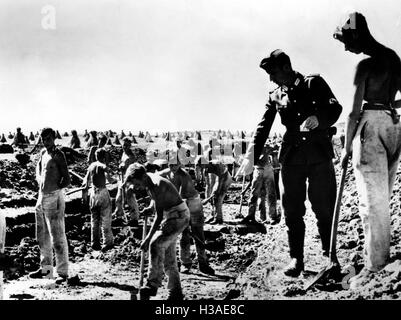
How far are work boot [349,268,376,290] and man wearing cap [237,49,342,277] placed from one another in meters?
0.82

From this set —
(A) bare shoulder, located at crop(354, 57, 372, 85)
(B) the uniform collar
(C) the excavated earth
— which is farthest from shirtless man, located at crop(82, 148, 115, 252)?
(A) bare shoulder, located at crop(354, 57, 372, 85)

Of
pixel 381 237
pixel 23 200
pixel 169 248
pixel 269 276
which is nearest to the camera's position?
Result: pixel 381 237

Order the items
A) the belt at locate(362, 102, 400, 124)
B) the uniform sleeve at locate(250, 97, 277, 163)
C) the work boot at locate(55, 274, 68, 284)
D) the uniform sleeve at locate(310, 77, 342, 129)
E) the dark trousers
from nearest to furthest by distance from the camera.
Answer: the belt at locate(362, 102, 400, 124)
the uniform sleeve at locate(310, 77, 342, 129)
the dark trousers
the uniform sleeve at locate(250, 97, 277, 163)
the work boot at locate(55, 274, 68, 284)

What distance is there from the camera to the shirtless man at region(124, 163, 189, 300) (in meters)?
5.98

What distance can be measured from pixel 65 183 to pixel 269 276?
364 centimetres

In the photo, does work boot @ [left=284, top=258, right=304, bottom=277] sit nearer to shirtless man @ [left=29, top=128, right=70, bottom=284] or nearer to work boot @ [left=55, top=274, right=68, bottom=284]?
shirtless man @ [left=29, top=128, right=70, bottom=284]

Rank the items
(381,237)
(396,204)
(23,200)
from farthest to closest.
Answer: (23,200) → (396,204) → (381,237)

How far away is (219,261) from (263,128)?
17.6 feet

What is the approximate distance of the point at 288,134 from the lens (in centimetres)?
514

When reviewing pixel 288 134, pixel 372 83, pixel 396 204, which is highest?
pixel 372 83

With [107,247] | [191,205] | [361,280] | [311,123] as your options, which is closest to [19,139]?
[107,247]

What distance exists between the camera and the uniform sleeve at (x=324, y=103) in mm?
4824

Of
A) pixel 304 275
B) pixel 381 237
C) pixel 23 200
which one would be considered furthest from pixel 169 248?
pixel 23 200

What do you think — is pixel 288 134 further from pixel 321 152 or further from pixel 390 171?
pixel 390 171
